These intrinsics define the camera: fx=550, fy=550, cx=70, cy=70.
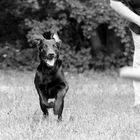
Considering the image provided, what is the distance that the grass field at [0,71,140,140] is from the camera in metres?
5.31

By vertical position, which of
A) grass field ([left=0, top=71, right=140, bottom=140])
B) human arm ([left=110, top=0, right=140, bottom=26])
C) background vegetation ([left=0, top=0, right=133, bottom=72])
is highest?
human arm ([left=110, top=0, right=140, bottom=26])

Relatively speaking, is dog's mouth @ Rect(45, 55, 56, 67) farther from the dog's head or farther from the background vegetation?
the background vegetation

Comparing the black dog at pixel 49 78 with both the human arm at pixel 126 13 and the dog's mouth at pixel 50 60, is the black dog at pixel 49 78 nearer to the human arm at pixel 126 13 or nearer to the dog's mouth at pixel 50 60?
the dog's mouth at pixel 50 60

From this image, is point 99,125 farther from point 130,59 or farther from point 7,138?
point 130,59

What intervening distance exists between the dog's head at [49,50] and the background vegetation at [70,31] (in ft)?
23.8

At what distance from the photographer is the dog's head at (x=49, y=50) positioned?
21.0 feet

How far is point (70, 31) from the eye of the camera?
53.6 feet

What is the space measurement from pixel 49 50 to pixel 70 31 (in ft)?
32.7

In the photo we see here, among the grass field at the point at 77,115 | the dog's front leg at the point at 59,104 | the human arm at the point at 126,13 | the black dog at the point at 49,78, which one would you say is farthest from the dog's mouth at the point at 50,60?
A: the human arm at the point at 126,13

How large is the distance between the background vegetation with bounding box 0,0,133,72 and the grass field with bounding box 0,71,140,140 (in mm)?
3367

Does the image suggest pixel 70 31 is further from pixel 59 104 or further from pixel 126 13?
pixel 126 13

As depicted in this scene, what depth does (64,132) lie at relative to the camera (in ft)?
17.7

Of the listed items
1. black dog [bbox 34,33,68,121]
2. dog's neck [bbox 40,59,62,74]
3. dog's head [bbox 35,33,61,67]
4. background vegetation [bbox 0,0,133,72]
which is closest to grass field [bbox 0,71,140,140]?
black dog [bbox 34,33,68,121]

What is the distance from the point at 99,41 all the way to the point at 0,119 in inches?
406
